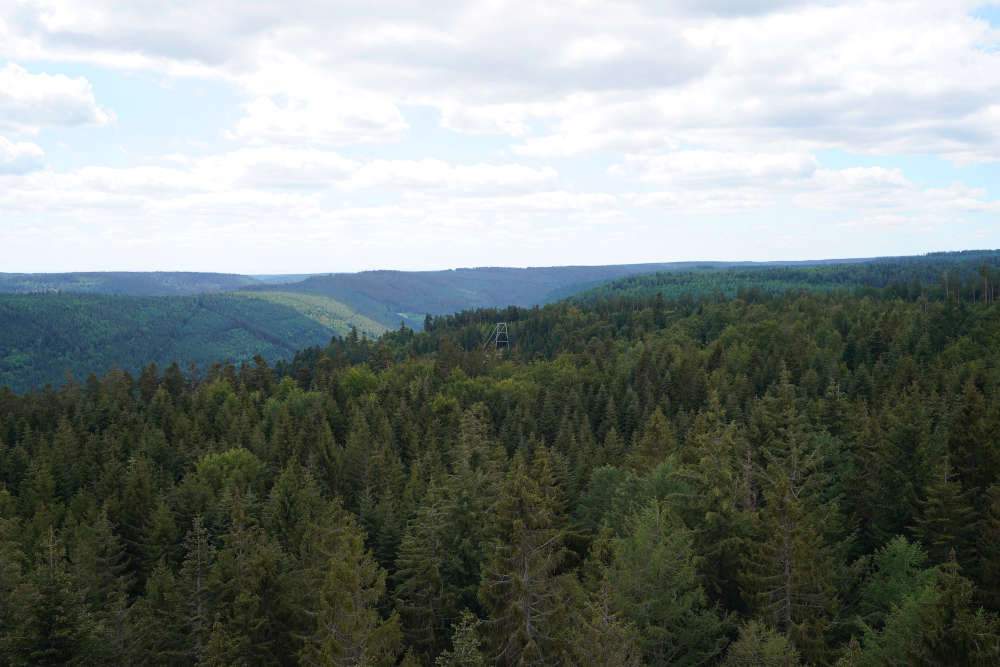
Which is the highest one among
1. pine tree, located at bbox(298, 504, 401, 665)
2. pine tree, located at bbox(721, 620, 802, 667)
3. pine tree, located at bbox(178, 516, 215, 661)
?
pine tree, located at bbox(721, 620, 802, 667)

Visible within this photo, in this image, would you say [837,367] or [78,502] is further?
[837,367]

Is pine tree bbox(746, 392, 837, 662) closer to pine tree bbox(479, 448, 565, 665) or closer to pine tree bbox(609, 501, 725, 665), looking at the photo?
pine tree bbox(609, 501, 725, 665)

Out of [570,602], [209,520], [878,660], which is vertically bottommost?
[209,520]

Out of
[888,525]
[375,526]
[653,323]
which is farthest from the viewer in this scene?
[653,323]

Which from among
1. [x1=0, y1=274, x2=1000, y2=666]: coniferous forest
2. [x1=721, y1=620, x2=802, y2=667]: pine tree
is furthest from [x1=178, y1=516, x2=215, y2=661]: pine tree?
[x1=721, y1=620, x2=802, y2=667]: pine tree

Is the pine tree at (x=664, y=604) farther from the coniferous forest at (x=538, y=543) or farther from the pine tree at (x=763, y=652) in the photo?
the pine tree at (x=763, y=652)

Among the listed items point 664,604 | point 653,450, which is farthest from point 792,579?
point 653,450

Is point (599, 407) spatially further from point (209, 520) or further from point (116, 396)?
point (116, 396)

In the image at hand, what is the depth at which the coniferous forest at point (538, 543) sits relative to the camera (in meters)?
29.0

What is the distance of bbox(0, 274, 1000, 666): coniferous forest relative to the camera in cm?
2898

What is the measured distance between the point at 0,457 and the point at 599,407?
78019mm

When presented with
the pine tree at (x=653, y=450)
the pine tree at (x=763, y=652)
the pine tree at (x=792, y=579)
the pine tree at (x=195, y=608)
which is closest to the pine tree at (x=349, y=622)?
the pine tree at (x=195, y=608)

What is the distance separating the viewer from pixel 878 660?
78.5 feet

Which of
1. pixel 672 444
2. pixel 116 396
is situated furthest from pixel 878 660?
pixel 116 396
